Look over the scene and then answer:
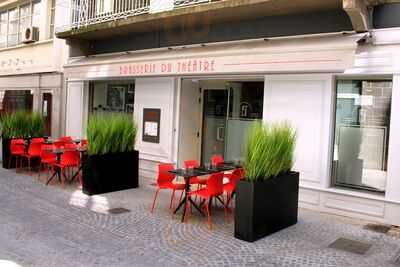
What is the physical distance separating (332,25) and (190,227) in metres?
4.67

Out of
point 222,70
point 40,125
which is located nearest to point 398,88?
point 222,70

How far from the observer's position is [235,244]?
5656 millimetres

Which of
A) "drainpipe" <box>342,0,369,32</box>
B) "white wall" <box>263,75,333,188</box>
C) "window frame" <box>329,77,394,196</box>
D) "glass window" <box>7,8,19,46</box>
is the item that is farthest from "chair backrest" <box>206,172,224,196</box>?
"glass window" <box>7,8,19,46</box>

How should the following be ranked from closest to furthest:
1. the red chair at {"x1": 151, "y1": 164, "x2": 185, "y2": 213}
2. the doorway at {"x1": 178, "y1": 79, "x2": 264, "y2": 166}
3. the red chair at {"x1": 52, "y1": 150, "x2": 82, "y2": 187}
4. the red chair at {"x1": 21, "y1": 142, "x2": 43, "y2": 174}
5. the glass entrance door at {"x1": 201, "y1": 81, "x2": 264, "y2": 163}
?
the red chair at {"x1": 151, "y1": 164, "x2": 185, "y2": 213} < the red chair at {"x1": 52, "y1": 150, "x2": 82, "y2": 187} < the glass entrance door at {"x1": 201, "y1": 81, "x2": 264, "y2": 163} < the doorway at {"x1": 178, "y1": 79, "x2": 264, "y2": 166} < the red chair at {"x1": 21, "y1": 142, "x2": 43, "y2": 174}

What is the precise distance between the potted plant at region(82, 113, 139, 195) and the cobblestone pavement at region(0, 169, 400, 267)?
2.34ft

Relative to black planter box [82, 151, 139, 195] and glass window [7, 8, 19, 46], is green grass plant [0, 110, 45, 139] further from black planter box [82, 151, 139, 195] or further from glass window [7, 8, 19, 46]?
glass window [7, 8, 19, 46]

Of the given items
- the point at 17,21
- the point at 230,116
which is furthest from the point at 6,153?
the point at 17,21

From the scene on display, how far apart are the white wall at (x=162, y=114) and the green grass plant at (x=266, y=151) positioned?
14.8 ft

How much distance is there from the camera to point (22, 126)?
453 inches

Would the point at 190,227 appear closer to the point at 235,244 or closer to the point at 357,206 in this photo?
the point at 235,244

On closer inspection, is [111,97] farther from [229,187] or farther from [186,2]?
[229,187]

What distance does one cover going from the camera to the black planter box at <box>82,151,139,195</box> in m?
8.40

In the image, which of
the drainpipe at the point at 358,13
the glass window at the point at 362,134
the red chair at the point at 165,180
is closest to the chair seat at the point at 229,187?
the red chair at the point at 165,180

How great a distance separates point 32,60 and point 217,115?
9409 mm
